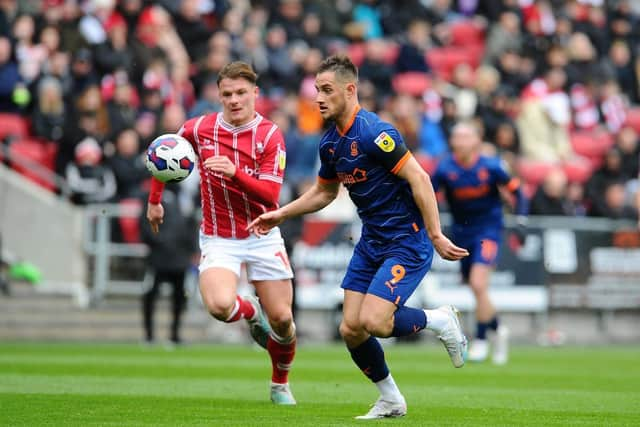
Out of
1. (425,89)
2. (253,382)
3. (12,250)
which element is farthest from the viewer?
(425,89)

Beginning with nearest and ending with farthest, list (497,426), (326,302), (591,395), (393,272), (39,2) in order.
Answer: (497,426)
(393,272)
(591,395)
(326,302)
(39,2)

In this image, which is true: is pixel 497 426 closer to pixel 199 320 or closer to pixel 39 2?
pixel 199 320

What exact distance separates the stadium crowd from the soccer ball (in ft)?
33.1

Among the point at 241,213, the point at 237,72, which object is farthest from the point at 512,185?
the point at 237,72

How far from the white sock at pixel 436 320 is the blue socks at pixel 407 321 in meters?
0.05

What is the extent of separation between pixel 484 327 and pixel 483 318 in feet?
0.66

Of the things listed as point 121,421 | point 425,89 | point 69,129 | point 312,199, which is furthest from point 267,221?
point 425,89

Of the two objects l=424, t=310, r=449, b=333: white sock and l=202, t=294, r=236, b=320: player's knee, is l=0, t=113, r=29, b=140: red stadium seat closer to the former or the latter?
l=202, t=294, r=236, b=320: player's knee

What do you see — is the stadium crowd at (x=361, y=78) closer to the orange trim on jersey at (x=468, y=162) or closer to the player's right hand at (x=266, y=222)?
the orange trim on jersey at (x=468, y=162)

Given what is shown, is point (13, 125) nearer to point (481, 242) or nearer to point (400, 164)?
point (481, 242)

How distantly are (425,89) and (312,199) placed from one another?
1679 cm

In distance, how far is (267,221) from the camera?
9.30 m

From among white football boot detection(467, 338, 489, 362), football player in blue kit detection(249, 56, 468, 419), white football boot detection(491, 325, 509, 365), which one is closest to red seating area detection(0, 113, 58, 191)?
white football boot detection(467, 338, 489, 362)

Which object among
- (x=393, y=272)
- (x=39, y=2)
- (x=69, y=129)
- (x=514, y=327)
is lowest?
(x=514, y=327)
